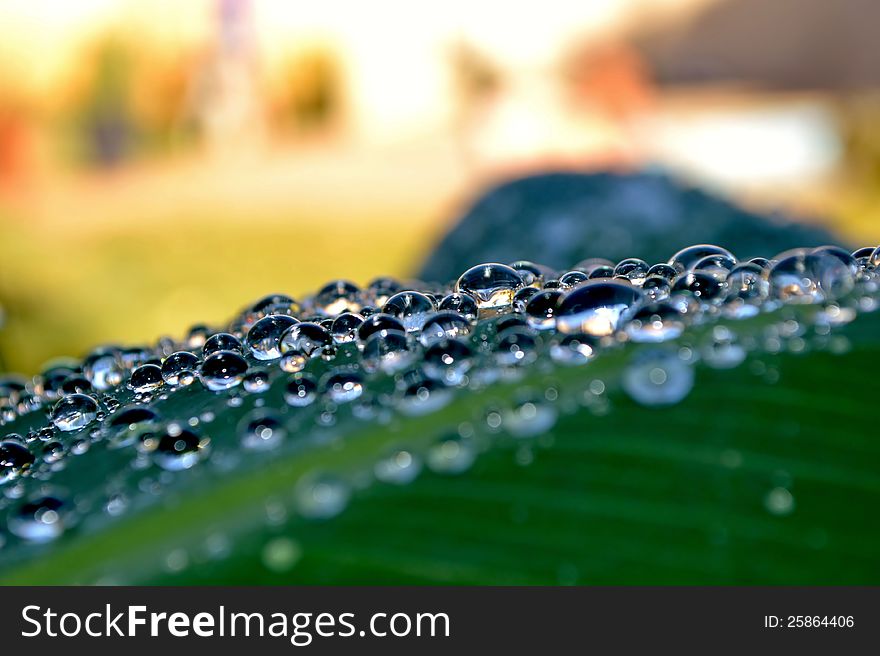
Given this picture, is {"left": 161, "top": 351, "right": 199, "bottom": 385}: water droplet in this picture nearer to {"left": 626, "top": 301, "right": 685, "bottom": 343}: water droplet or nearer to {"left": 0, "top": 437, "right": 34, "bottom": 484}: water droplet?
{"left": 0, "top": 437, "right": 34, "bottom": 484}: water droplet

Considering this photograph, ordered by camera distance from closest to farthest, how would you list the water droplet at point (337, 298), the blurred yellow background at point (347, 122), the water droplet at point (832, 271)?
the water droplet at point (832, 271) < the water droplet at point (337, 298) < the blurred yellow background at point (347, 122)

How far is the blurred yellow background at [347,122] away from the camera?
210 inches

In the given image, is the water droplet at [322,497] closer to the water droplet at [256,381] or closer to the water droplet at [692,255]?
the water droplet at [256,381]

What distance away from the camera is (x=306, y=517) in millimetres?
388

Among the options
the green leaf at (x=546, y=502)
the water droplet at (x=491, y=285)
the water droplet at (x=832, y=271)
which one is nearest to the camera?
the green leaf at (x=546, y=502)

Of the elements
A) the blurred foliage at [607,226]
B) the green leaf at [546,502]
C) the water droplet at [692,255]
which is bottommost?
the green leaf at [546,502]

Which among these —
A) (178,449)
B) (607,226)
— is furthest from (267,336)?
(607,226)

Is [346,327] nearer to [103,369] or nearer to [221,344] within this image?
[221,344]

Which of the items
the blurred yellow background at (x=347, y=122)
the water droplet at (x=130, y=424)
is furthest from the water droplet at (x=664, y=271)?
the blurred yellow background at (x=347, y=122)

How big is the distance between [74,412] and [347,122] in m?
5.66

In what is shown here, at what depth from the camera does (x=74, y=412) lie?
52cm

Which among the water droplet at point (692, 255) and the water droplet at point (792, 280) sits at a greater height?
the water droplet at point (692, 255)

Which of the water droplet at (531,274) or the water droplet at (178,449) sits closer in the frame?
the water droplet at (178,449)

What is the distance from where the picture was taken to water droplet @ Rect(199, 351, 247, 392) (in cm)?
49
